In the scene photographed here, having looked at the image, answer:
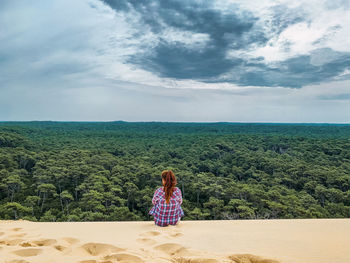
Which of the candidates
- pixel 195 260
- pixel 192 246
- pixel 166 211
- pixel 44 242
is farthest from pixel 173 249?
pixel 44 242

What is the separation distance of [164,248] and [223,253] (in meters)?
0.79

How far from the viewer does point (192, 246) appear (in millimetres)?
3162

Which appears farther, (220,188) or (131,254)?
(220,188)

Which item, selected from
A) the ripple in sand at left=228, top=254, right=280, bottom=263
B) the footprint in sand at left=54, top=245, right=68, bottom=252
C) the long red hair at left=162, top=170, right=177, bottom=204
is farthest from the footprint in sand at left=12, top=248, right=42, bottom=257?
the long red hair at left=162, top=170, right=177, bottom=204

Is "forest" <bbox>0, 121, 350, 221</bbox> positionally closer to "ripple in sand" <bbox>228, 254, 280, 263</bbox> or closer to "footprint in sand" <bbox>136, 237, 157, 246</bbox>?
"footprint in sand" <bbox>136, 237, 157, 246</bbox>

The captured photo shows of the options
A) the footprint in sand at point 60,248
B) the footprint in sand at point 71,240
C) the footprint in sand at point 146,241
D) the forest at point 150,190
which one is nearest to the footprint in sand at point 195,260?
the footprint in sand at point 146,241

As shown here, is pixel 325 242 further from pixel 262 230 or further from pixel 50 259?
pixel 50 259

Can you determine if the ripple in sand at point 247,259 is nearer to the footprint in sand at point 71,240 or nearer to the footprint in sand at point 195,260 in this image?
the footprint in sand at point 195,260

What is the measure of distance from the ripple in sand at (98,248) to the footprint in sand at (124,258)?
247mm

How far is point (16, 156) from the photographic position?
103 feet

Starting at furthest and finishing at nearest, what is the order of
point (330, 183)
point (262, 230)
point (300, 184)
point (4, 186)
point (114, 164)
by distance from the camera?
point (114, 164), point (300, 184), point (330, 183), point (4, 186), point (262, 230)

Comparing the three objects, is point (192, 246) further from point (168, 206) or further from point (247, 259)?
point (168, 206)

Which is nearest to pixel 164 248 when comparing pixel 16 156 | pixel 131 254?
pixel 131 254

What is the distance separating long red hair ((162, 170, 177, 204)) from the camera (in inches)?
187
